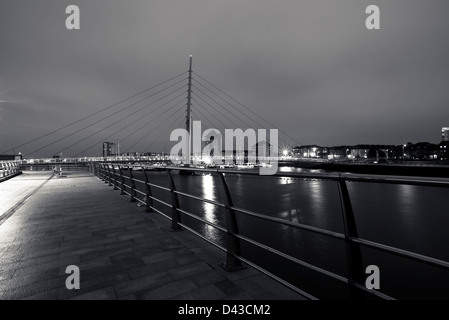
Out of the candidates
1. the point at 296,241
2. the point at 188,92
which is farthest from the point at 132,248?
the point at 188,92

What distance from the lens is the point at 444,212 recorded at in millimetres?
24953

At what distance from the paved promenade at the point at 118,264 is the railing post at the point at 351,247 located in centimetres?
69

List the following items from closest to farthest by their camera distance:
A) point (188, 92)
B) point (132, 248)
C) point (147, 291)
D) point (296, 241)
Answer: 1. point (147, 291)
2. point (132, 248)
3. point (296, 241)
4. point (188, 92)

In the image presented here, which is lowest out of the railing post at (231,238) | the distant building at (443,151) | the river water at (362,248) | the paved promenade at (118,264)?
the river water at (362,248)

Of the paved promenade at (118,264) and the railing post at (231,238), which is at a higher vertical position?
Result: the railing post at (231,238)

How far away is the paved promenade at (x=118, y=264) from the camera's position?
2.66m

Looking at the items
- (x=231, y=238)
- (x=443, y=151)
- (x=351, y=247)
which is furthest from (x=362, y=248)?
(x=443, y=151)

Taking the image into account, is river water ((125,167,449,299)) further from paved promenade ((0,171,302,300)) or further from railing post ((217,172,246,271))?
paved promenade ((0,171,302,300))

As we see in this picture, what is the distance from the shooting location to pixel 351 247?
201cm

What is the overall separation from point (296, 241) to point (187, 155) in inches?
1403

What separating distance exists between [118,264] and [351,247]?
9.60 feet

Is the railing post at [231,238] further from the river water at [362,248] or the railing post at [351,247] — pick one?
the railing post at [351,247]

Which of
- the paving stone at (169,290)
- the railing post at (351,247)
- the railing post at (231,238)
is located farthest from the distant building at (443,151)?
the paving stone at (169,290)

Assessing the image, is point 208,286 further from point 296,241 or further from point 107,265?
point 296,241
